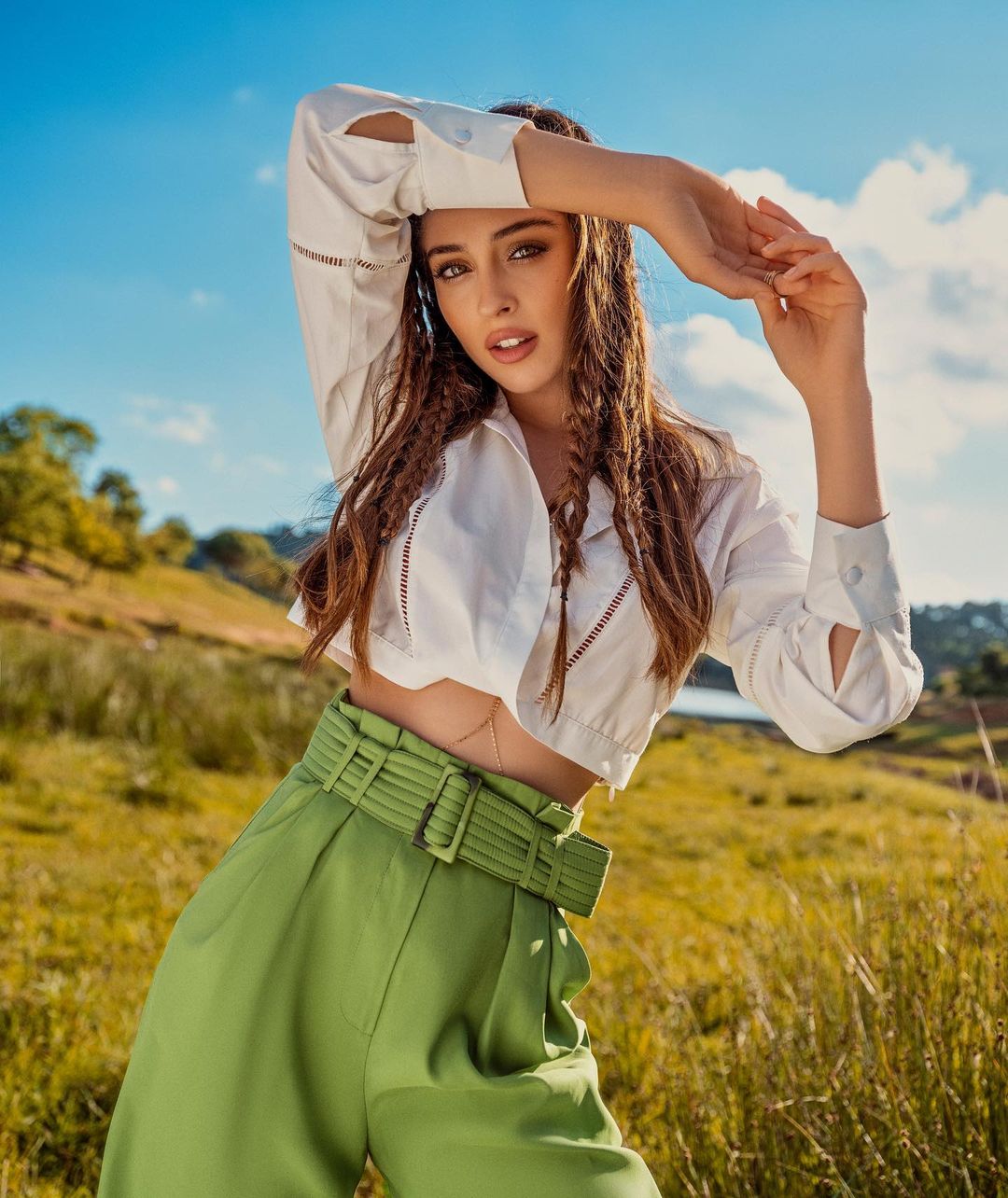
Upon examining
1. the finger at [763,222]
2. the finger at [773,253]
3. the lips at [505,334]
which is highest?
the finger at [763,222]

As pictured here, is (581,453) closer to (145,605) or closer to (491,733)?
(491,733)

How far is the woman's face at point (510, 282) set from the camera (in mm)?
2080

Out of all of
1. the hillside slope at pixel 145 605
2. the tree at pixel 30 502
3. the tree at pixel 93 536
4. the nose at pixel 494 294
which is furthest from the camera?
the tree at pixel 93 536

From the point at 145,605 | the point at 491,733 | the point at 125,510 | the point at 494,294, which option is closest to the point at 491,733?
the point at 491,733

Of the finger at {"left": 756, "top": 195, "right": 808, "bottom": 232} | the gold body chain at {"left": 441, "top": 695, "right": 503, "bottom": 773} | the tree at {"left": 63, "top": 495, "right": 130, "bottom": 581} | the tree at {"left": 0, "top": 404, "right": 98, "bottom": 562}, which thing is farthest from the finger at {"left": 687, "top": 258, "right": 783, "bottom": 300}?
the tree at {"left": 63, "top": 495, "right": 130, "bottom": 581}

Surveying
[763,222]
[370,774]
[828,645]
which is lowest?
[370,774]

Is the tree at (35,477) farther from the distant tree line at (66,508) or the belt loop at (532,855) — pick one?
the belt loop at (532,855)

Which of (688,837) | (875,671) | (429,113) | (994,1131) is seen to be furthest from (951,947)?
(688,837)

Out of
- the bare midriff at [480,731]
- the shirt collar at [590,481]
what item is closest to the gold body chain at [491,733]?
the bare midriff at [480,731]

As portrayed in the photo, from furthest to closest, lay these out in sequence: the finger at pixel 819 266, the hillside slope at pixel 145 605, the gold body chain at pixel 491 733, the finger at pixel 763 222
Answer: the hillside slope at pixel 145 605 < the gold body chain at pixel 491 733 < the finger at pixel 763 222 < the finger at pixel 819 266

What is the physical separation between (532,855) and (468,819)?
134 millimetres

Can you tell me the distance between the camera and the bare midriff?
1903mm

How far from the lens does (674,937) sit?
616 centimetres

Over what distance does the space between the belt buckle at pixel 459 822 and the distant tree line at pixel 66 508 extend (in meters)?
35.7
